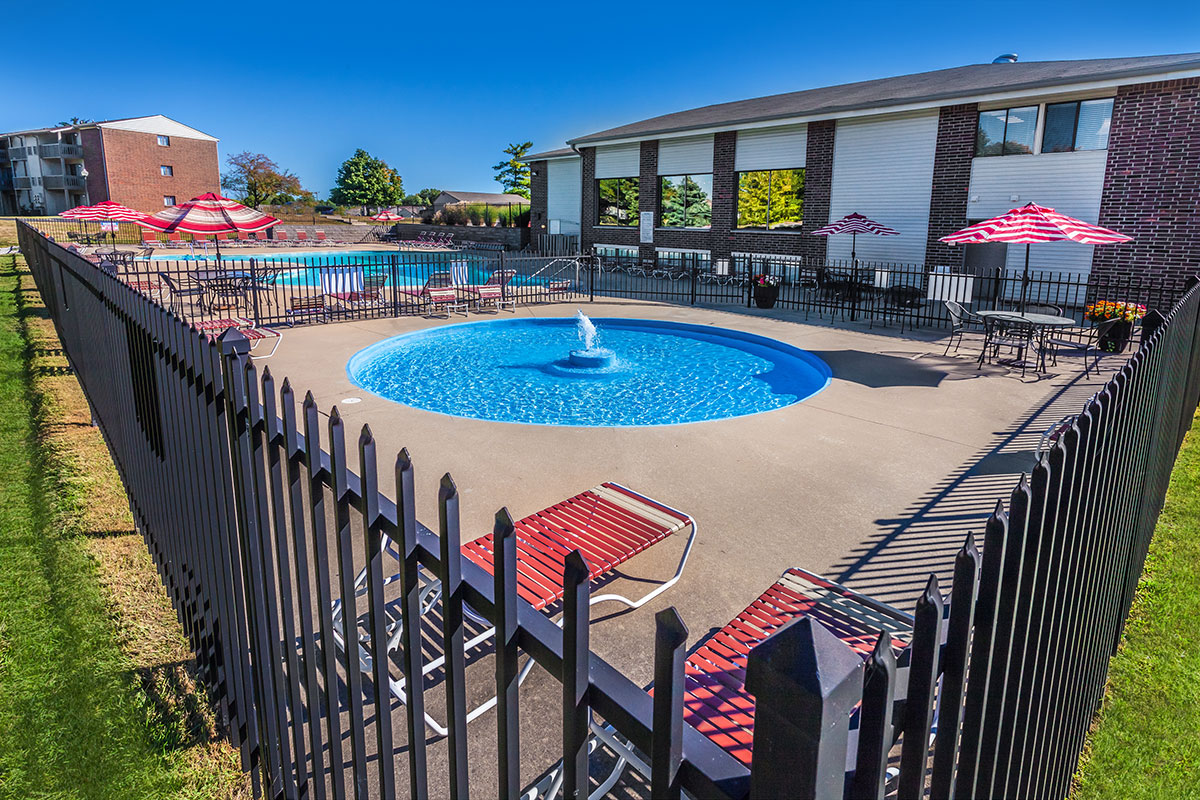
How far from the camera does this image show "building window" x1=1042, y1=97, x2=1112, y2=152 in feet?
52.0

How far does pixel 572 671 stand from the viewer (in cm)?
98

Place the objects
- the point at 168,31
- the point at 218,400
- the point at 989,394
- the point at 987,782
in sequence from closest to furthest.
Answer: the point at 987,782, the point at 218,400, the point at 989,394, the point at 168,31

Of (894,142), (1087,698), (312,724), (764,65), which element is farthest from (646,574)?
(764,65)

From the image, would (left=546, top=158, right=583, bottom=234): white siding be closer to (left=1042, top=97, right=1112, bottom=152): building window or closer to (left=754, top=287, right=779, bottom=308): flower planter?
(left=754, top=287, right=779, bottom=308): flower planter

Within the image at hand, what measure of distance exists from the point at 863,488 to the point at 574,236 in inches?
1041

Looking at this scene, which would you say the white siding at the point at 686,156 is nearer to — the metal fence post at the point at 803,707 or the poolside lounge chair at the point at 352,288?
the poolside lounge chair at the point at 352,288

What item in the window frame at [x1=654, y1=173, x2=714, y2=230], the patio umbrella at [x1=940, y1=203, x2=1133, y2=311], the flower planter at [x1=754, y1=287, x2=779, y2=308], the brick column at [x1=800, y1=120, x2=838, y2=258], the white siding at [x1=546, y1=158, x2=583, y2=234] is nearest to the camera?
the patio umbrella at [x1=940, y1=203, x2=1133, y2=311]

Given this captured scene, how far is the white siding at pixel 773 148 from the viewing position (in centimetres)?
2195

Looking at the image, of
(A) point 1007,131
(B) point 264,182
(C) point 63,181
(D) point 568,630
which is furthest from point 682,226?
(C) point 63,181

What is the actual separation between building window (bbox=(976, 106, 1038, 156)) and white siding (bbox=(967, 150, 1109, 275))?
26 centimetres

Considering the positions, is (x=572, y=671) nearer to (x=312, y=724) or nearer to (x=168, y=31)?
(x=312, y=724)

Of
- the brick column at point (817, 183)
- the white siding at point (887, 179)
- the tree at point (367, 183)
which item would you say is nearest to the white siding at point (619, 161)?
the brick column at point (817, 183)

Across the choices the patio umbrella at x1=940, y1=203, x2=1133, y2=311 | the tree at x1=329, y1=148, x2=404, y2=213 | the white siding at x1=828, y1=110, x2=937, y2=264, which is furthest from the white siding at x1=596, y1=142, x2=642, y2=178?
the tree at x1=329, y1=148, x2=404, y2=213

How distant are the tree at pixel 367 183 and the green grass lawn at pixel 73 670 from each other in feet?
303
